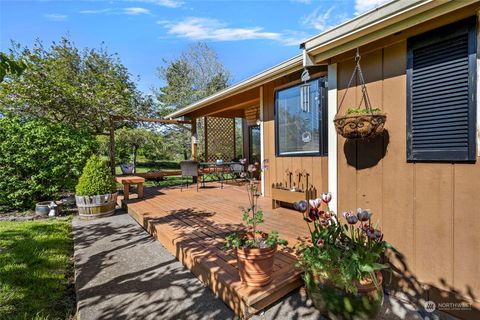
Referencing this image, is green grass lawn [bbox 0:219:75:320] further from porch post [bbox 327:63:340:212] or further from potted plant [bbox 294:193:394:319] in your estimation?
porch post [bbox 327:63:340:212]

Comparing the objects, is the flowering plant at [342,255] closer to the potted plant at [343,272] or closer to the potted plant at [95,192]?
the potted plant at [343,272]

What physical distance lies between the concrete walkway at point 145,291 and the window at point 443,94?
4.16ft

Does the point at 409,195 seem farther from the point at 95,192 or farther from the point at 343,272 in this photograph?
the point at 95,192

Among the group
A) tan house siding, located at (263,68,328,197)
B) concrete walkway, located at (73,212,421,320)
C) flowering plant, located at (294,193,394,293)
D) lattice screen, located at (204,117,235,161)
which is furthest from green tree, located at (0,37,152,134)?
flowering plant, located at (294,193,394,293)

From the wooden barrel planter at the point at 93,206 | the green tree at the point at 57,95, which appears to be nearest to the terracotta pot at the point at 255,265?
the wooden barrel planter at the point at 93,206

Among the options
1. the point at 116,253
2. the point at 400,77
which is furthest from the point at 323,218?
the point at 116,253

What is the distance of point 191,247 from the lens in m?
2.51

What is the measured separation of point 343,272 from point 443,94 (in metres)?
1.50

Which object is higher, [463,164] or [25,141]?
[25,141]

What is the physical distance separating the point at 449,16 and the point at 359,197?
158cm

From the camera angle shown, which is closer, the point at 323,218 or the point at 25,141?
the point at 323,218

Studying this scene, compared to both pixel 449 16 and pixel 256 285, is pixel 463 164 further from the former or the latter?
pixel 256 285

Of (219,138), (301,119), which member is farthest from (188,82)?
(301,119)

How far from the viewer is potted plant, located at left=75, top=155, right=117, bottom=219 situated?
417 centimetres
